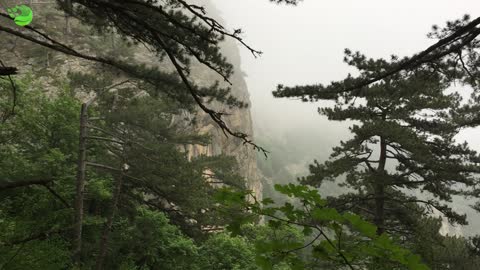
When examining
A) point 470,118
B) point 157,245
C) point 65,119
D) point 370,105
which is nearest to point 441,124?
point 470,118

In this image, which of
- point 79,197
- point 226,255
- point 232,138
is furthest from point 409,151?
point 232,138

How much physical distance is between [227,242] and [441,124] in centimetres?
769

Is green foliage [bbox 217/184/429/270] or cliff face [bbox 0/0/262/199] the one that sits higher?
cliff face [bbox 0/0/262/199]

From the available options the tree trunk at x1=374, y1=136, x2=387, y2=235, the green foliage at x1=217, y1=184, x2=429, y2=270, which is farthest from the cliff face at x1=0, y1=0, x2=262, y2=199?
the green foliage at x1=217, y1=184, x2=429, y2=270

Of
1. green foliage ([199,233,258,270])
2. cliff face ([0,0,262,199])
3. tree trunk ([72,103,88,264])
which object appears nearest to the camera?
tree trunk ([72,103,88,264])

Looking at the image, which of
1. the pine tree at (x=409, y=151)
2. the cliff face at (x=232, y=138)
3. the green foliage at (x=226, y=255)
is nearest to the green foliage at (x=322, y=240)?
the pine tree at (x=409, y=151)

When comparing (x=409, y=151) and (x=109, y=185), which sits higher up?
(x=409, y=151)

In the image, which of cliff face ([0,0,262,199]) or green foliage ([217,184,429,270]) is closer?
green foliage ([217,184,429,270])

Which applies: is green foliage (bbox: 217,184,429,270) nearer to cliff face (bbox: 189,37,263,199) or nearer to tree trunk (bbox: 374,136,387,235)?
tree trunk (bbox: 374,136,387,235)

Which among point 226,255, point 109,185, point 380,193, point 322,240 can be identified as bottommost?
point 226,255

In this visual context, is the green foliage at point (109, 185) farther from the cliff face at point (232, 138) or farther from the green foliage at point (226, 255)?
the cliff face at point (232, 138)

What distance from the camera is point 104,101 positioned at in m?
15.0

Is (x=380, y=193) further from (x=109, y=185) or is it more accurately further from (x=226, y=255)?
(x=109, y=185)

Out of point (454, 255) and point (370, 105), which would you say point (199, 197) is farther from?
point (454, 255)
